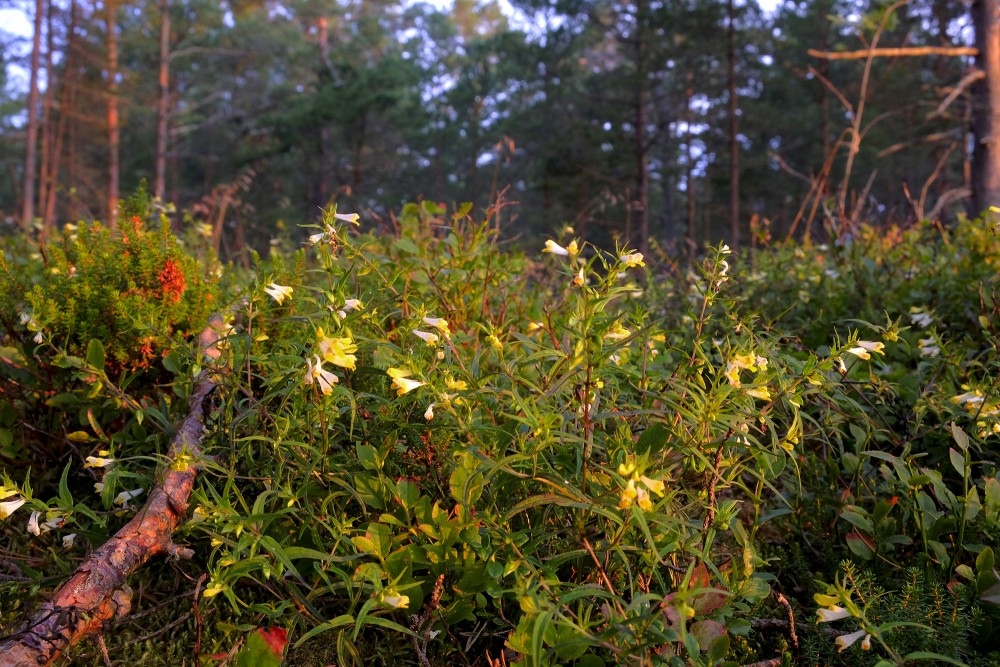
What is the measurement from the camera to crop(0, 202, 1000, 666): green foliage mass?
1.21m

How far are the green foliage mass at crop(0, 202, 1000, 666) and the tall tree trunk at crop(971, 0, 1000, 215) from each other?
461 centimetres

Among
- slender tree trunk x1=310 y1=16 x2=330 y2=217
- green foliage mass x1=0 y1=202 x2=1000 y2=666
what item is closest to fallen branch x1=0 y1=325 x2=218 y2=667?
green foliage mass x1=0 y1=202 x2=1000 y2=666

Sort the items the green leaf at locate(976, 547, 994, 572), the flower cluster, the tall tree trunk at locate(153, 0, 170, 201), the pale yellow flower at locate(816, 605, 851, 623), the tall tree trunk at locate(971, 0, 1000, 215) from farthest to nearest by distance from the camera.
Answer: the tall tree trunk at locate(153, 0, 170, 201) → the tall tree trunk at locate(971, 0, 1000, 215) → the green leaf at locate(976, 547, 994, 572) → the pale yellow flower at locate(816, 605, 851, 623) → the flower cluster

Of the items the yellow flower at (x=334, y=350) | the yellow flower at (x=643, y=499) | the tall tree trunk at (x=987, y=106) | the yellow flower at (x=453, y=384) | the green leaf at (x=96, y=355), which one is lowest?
the yellow flower at (x=643, y=499)

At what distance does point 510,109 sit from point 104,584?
24897 mm

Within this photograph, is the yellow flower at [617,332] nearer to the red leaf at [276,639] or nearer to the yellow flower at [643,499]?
the yellow flower at [643,499]

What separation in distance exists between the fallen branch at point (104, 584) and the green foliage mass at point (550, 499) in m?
0.07

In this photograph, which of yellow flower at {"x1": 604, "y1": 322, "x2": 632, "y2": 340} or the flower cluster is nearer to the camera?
the flower cluster

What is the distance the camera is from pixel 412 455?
5.16 feet

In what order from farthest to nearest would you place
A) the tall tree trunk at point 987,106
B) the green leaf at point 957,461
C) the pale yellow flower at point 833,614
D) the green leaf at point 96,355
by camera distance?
the tall tree trunk at point 987,106, the green leaf at point 96,355, the green leaf at point 957,461, the pale yellow flower at point 833,614

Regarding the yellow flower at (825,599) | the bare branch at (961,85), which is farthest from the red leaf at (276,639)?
the bare branch at (961,85)

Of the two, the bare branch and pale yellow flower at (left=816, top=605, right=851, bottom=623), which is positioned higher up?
the bare branch

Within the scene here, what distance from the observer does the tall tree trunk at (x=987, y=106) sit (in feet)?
18.3

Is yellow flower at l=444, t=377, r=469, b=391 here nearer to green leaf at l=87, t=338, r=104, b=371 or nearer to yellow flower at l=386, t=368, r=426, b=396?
yellow flower at l=386, t=368, r=426, b=396
